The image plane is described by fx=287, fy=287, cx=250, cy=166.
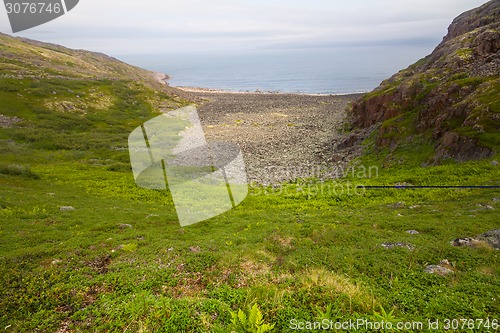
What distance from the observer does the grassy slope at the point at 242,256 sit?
348 inches

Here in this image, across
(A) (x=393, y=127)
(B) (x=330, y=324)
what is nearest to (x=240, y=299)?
(B) (x=330, y=324)

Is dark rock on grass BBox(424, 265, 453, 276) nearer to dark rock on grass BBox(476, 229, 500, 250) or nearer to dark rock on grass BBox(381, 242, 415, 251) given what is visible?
dark rock on grass BBox(381, 242, 415, 251)

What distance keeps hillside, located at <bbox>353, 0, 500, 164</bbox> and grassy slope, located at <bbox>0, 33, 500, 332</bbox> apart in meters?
3.30

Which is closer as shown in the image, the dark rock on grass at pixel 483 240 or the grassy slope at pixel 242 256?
the grassy slope at pixel 242 256

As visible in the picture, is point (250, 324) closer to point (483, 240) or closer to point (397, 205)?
point (483, 240)

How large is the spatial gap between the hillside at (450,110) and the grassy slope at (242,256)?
3.30 metres

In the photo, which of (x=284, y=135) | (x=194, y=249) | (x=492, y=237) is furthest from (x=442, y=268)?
(x=284, y=135)

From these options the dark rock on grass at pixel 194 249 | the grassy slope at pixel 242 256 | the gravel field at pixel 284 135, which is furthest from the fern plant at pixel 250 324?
the gravel field at pixel 284 135

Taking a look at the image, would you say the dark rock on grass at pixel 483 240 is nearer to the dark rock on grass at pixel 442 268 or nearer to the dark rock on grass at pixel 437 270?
the dark rock on grass at pixel 442 268

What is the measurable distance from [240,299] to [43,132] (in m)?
53.2

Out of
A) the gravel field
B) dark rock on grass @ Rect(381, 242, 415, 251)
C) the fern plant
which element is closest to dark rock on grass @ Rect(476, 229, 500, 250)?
dark rock on grass @ Rect(381, 242, 415, 251)

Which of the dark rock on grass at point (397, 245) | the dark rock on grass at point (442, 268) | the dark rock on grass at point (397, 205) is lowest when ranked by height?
the dark rock on grass at point (397, 205)

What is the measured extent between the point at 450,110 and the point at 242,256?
2942 centimetres

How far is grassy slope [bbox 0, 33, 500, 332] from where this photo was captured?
29.0 ft
